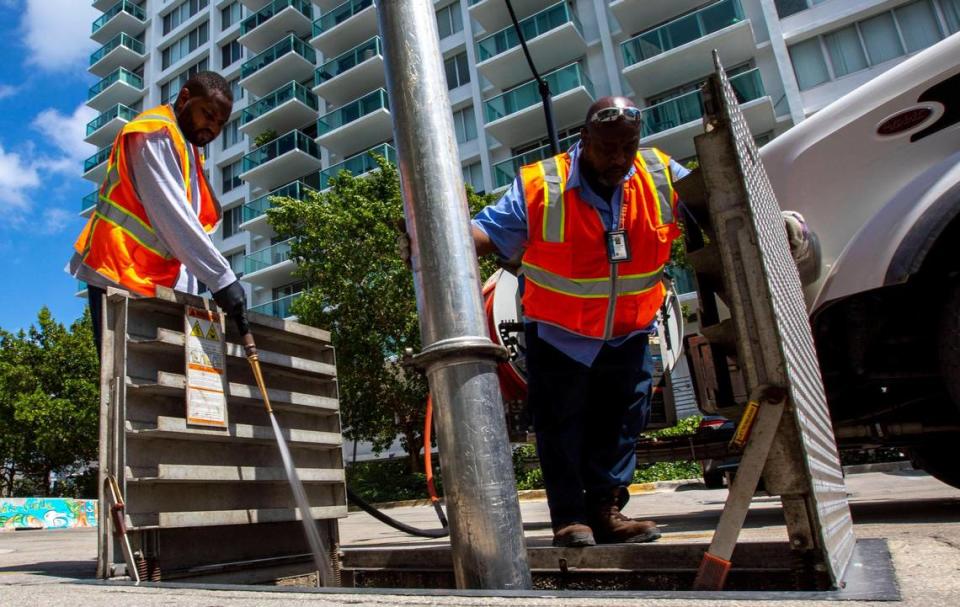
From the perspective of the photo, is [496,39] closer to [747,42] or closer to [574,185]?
[747,42]

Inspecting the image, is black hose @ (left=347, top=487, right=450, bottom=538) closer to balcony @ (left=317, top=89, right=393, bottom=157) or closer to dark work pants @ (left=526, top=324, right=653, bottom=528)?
dark work pants @ (left=526, top=324, right=653, bottom=528)

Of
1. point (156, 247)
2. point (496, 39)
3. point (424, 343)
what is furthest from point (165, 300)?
point (496, 39)

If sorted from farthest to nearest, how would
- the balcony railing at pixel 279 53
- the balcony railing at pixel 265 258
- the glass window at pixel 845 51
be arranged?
the balcony railing at pixel 279 53
the balcony railing at pixel 265 258
the glass window at pixel 845 51

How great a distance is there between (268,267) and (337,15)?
1277cm

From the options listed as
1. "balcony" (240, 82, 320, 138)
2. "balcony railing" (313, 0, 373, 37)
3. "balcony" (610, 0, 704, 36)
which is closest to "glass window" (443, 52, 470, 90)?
"balcony railing" (313, 0, 373, 37)

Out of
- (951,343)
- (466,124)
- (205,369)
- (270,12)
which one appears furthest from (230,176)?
(951,343)

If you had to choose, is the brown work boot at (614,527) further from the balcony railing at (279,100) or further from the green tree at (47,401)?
the balcony railing at (279,100)

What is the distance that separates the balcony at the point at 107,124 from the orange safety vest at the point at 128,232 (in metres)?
46.2

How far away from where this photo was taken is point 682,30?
23.5m

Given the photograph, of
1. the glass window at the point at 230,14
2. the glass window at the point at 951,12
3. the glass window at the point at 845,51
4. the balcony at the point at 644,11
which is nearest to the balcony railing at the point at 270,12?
the glass window at the point at 230,14

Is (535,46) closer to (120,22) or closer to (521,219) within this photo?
(521,219)

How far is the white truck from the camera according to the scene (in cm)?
316

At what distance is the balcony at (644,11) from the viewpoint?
24.9 metres

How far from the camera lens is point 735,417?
7.68ft
